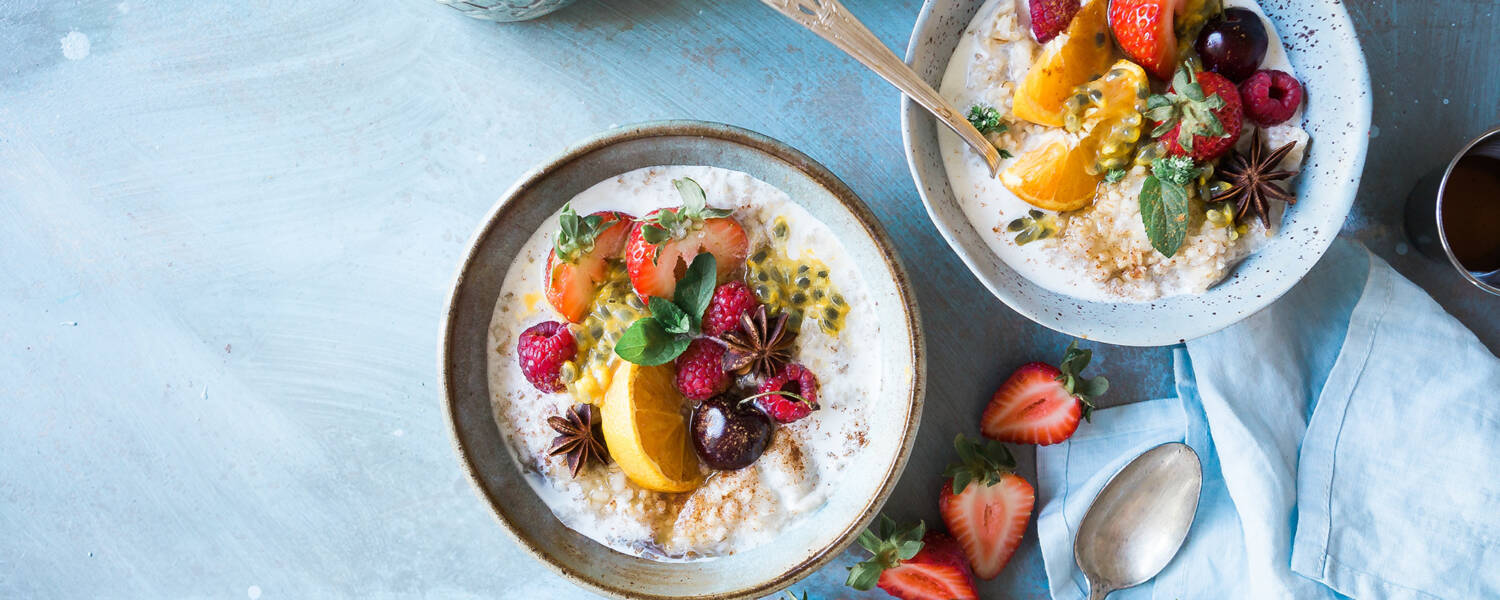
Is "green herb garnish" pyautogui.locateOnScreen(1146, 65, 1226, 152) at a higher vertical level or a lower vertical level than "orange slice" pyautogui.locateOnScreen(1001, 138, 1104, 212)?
higher

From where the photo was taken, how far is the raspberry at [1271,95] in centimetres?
149

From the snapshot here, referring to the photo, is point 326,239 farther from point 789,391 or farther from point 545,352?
point 789,391

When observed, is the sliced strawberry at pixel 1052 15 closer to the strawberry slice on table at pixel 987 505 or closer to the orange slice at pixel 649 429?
the strawberry slice on table at pixel 987 505

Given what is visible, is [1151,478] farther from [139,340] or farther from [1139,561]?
[139,340]

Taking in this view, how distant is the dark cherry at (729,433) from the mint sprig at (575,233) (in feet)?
1.14

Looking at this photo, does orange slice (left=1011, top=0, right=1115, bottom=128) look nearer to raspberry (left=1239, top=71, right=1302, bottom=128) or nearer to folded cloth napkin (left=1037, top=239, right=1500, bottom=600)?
raspberry (left=1239, top=71, right=1302, bottom=128)

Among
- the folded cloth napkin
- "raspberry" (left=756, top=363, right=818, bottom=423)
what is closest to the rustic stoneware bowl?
"raspberry" (left=756, top=363, right=818, bottom=423)

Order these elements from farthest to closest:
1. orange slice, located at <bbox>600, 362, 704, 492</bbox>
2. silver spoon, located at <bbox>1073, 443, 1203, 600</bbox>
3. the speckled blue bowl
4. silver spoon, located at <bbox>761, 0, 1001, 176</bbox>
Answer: silver spoon, located at <bbox>1073, 443, 1203, 600</bbox> → the speckled blue bowl → orange slice, located at <bbox>600, 362, 704, 492</bbox> → silver spoon, located at <bbox>761, 0, 1001, 176</bbox>

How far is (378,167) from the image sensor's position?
1.81m

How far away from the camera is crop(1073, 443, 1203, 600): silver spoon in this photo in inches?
68.0

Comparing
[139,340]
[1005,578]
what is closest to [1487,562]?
[1005,578]

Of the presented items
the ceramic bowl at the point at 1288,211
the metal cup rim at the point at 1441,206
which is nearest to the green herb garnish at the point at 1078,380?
the ceramic bowl at the point at 1288,211

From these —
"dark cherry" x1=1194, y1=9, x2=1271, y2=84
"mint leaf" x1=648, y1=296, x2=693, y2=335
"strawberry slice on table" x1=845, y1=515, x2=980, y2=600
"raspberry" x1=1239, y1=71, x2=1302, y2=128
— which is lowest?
"strawberry slice on table" x1=845, y1=515, x2=980, y2=600

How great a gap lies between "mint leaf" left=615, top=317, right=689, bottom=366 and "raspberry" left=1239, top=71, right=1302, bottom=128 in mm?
1041
